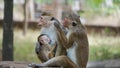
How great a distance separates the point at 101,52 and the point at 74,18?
10.8 metres

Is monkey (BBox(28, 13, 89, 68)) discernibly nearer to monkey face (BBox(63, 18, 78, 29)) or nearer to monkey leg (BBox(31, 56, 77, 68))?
monkey face (BBox(63, 18, 78, 29))

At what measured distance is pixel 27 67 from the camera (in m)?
6.68

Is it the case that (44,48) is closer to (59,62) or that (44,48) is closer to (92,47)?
(59,62)

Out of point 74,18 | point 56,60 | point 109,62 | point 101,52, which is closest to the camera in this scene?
point 56,60

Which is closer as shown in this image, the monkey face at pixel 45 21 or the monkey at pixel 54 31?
the monkey at pixel 54 31

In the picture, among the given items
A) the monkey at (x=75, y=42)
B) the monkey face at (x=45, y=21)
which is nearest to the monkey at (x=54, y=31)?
the monkey face at (x=45, y=21)

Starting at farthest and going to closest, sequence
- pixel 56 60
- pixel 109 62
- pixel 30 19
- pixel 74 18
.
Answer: pixel 30 19 < pixel 109 62 < pixel 74 18 < pixel 56 60

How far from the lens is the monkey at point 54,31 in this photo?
21.1 feet

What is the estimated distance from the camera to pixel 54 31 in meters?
6.92

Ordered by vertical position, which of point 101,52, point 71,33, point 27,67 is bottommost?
point 101,52

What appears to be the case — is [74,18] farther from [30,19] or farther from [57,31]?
[30,19]

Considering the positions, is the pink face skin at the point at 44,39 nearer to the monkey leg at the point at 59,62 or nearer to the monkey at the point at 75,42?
the monkey at the point at 75,42

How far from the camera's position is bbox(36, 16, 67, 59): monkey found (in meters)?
6.45

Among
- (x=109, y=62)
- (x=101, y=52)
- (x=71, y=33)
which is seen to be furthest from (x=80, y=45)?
(x=101, y=52)
